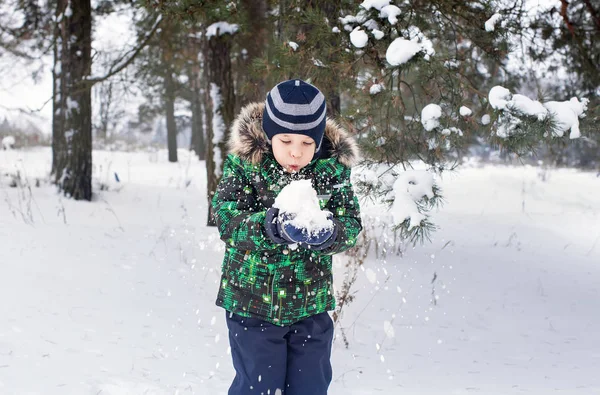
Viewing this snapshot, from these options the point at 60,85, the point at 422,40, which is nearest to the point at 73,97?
the point at 60,85

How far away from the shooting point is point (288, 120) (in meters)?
1.91

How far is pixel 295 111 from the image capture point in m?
1.91

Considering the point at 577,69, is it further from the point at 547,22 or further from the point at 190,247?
the point at 190,247

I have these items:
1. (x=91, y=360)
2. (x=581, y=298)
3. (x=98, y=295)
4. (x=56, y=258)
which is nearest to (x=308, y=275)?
(x=91, y=360)

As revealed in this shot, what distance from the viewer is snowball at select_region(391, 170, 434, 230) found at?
297 centimetres

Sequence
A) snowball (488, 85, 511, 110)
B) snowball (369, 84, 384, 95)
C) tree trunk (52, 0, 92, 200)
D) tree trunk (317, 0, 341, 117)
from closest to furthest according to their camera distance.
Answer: snowball (488, 85, 511, 110) → snowball (369, 84, 384, 95) → tree trunk (317, 0, 341, 117) → tree trunk (52, 0, 92, 200)

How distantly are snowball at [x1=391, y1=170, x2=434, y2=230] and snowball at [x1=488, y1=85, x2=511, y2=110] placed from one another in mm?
557

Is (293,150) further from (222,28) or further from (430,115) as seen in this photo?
(222,28)

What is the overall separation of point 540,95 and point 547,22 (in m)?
2.89

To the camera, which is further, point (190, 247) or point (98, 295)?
point (190, 247)

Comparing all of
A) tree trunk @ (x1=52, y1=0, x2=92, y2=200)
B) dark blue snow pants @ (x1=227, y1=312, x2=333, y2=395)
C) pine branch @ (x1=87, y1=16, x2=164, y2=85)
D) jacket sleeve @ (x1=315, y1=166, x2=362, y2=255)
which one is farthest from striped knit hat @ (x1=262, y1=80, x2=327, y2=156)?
tree trunk @ (x1=52, y1=0, x2=92, y2=200)

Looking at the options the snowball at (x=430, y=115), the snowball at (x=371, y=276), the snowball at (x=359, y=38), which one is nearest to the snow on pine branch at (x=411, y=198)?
the snowball at (x=430, y=115)

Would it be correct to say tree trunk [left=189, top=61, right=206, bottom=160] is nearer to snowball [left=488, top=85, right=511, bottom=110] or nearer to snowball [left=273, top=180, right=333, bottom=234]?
snowball [left=488, top=85, right=511, bottom=110]

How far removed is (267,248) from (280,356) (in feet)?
1.44
